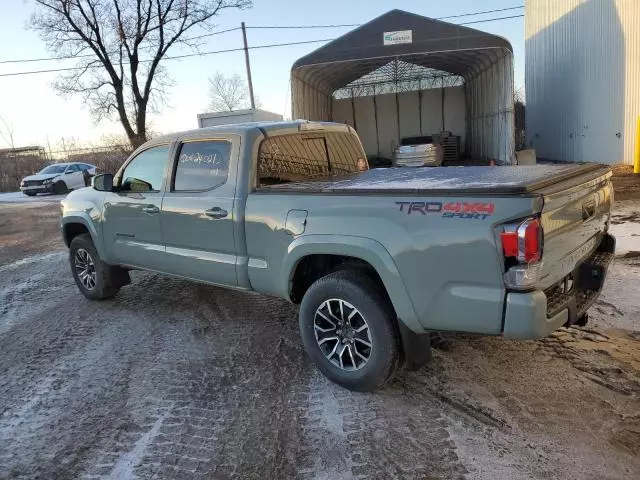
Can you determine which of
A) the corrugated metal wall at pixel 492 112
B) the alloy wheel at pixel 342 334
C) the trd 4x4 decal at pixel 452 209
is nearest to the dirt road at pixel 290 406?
the alloy wheel at pixel 342 334

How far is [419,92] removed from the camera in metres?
24.7

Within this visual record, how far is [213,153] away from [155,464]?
254cm

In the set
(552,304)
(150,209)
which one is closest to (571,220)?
(552,304)

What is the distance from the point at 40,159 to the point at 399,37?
2901cm

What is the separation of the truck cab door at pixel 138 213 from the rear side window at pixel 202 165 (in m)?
0.26

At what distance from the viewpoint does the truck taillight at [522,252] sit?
110 inches

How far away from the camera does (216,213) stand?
4.41 meters

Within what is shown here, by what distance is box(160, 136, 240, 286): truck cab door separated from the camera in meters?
4.38

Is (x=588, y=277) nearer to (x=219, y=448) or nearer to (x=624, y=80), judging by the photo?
(x=219, y=448)

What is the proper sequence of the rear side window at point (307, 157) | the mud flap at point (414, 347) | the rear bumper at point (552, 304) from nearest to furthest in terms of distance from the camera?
the rear bumper at point (552, 304)
the mud flap at point (414, 347)
the rear side window at point (307, 157)

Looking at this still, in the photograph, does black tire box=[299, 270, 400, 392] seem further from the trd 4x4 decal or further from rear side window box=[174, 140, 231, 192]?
rear side window box=[174, 140, 231, 192]

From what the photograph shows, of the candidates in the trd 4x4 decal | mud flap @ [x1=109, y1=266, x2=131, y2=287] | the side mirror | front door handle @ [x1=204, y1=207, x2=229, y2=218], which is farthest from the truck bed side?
mud flap @ [x1=109, y1=266, x2=131, y2=287]

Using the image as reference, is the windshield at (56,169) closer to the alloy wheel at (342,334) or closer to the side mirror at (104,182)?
the side mirror at (104,182)

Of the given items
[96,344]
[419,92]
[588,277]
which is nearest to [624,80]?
[419,92]
